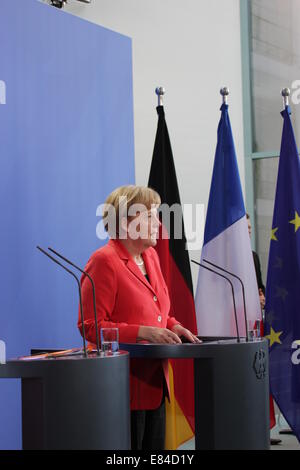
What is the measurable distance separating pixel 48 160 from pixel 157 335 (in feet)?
4.80

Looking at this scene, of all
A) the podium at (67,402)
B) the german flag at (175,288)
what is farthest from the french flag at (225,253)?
the podium at (67,402)

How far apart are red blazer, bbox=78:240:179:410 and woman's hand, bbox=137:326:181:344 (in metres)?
0.03

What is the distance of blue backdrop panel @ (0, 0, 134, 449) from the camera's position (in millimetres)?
3939

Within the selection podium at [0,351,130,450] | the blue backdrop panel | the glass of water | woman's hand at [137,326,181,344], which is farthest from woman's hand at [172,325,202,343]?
the blue backdrop panel

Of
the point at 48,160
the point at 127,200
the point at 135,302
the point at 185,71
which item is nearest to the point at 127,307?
the point at 135,302

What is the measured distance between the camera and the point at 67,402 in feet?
8.57

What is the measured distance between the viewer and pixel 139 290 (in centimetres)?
330

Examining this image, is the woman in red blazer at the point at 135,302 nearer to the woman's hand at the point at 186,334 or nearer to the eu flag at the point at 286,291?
the woman's hand at the point at 186,334

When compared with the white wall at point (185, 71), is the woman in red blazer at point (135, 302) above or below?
below

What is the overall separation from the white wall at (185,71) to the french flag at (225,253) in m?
1.08

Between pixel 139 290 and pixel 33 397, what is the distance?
81 cm

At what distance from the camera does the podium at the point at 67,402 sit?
103 inches

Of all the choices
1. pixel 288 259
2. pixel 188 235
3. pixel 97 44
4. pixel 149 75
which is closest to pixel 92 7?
pixel 149 75
